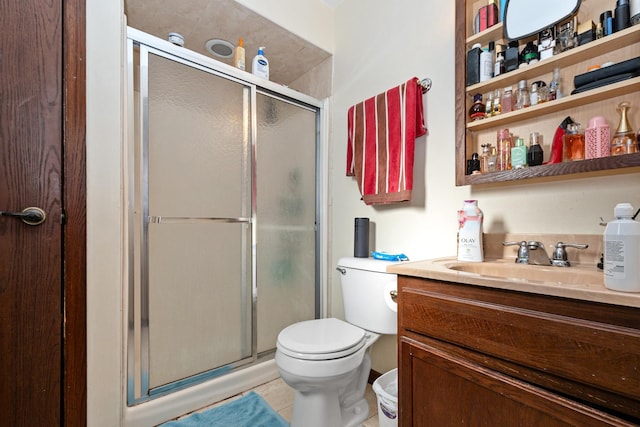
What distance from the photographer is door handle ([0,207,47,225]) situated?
1.00m

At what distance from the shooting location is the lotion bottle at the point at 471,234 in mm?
1089

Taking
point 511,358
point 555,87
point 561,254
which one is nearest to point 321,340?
point 511,358

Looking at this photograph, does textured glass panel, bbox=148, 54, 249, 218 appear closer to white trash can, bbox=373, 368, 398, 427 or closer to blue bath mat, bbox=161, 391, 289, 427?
blue bath mat, bbox=161, 391, 289, 427

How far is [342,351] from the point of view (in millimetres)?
1121

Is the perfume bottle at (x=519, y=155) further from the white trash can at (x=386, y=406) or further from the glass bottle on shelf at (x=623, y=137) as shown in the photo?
the white trash can at (x=386, y=406)

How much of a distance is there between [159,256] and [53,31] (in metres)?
0.94

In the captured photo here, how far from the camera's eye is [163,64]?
4.53 feet

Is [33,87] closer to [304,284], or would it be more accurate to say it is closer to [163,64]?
[163,64]

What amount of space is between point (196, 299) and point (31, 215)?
2.42 ft

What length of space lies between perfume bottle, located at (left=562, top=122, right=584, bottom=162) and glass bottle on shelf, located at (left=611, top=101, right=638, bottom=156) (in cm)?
8

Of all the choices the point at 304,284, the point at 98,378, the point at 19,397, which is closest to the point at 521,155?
the point at 304,284

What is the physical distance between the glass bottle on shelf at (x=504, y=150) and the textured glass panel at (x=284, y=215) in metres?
1.12

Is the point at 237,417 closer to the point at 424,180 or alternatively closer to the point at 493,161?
the point at 424,180

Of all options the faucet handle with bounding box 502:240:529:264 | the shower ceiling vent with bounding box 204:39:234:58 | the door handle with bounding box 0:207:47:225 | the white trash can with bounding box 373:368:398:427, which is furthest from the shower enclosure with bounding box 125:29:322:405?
the faucet handle with bounding box 502:240:529:264
